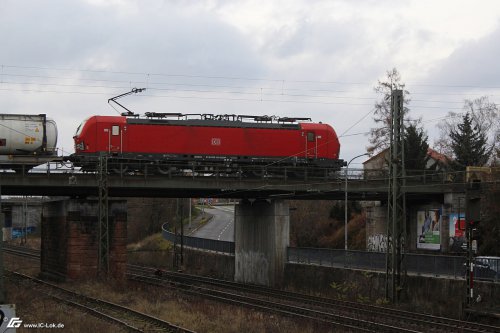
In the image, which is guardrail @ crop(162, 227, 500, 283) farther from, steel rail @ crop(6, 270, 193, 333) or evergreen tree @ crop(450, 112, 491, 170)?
evergreen tree @ crop(450, 112, 491, 170)

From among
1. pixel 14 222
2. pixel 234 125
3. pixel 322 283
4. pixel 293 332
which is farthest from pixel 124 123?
pixel 14 222

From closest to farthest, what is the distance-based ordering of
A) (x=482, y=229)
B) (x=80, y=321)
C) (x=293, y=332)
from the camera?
(x=293, y=332), (x=80, y=321), (x=482, y=229)

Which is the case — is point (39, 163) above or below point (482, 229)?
above

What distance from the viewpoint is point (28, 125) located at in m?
34.6

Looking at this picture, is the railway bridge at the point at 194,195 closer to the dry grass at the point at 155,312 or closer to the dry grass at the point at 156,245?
the dry grass at the point at 155,312

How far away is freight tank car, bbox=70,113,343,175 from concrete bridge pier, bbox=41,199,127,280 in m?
3.41

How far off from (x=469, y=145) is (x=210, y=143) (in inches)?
1178

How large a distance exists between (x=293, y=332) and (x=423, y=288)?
1181 centimetres

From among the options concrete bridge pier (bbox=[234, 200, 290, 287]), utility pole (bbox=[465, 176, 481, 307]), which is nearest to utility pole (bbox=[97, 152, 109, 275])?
concrete bridge pier (bbox=[234, 200, 290, 287])

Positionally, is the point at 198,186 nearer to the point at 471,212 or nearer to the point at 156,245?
the point at 471,212

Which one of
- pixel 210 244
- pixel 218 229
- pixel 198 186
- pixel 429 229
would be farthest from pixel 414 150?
pixel 218 229

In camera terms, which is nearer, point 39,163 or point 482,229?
point 39,163

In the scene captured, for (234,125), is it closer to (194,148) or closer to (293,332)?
(194,148)

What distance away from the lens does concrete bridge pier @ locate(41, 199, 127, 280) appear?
3284 cm
